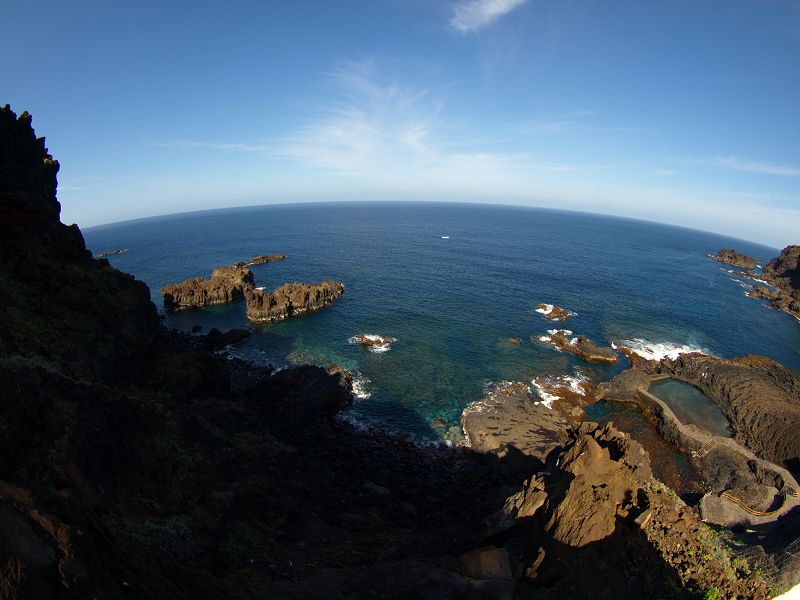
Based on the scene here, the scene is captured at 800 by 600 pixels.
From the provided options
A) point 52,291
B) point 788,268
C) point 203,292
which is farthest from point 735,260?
point 52,291

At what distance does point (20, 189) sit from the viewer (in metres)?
37.8

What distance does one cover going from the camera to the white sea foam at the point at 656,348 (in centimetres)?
6219

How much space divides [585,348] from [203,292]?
6959 cm

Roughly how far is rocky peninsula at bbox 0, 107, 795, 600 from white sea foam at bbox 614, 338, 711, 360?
3211 cm

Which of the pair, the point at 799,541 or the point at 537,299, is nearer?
the point at 799,541

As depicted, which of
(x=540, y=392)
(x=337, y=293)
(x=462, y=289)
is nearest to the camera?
(x=540, y=392)

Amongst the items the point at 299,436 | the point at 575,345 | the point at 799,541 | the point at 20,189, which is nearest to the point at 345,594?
the point at 799,541

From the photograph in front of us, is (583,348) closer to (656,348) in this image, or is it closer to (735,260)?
(656,348)

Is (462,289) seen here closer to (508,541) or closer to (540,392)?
(540,392)

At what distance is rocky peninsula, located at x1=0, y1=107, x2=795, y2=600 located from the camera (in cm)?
1191

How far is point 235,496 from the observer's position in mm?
22078

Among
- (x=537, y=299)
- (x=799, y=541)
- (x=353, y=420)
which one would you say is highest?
(x=537, y=299)

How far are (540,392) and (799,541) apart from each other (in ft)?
104

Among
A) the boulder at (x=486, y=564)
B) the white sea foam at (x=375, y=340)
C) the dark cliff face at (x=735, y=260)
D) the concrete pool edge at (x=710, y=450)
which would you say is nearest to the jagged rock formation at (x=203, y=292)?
the white sea foam at (x=375, y=340)
